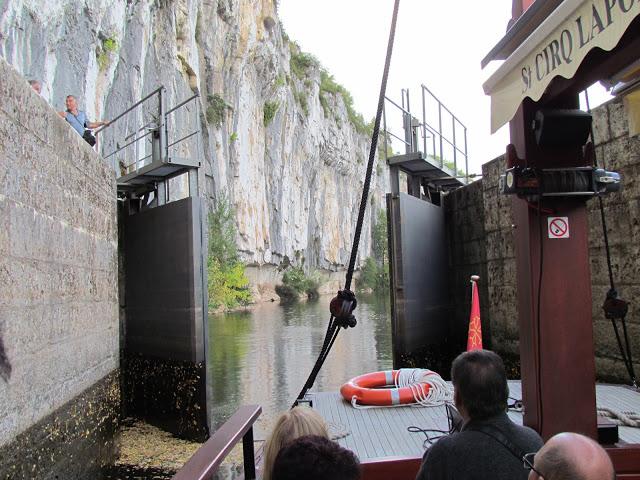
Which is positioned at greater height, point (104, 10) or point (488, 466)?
point (104, 10)

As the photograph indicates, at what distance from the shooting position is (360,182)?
4812 centimetres

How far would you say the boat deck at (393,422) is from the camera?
3.19 m

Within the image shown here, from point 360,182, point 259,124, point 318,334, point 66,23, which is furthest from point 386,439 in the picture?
point 360,182

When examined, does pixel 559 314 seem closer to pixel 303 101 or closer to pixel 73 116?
pixel 73 116

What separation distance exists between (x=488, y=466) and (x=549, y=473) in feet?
1.29

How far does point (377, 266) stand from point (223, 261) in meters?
23.1

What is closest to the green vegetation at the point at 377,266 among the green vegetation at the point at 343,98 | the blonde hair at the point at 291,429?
the green vegetation at the point at 343,98

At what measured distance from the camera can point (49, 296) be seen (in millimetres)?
4715

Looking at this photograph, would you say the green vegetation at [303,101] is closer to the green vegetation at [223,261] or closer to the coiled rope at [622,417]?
the green vegetation at [223,261]

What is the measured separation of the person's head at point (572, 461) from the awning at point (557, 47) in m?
1.07

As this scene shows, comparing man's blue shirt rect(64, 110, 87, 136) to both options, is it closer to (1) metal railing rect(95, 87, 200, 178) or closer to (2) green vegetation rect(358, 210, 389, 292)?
(1) metal railing rect(95, 87, 200, 178)

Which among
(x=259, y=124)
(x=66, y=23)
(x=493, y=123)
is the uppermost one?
(x=259, y=124)

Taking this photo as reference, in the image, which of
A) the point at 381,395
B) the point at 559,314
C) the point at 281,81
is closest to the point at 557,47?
the point at 559,314

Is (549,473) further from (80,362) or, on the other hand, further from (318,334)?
(318,334)
